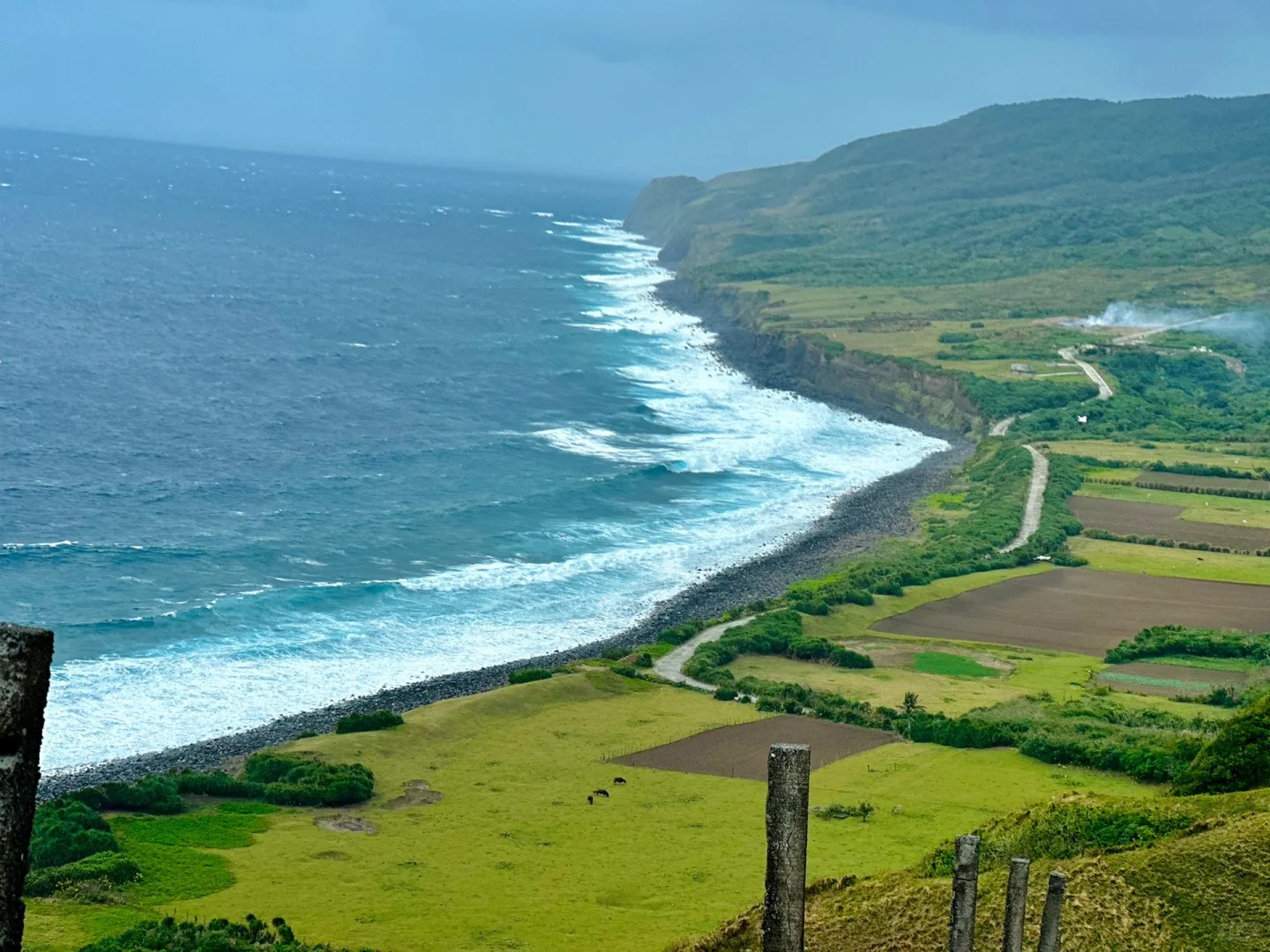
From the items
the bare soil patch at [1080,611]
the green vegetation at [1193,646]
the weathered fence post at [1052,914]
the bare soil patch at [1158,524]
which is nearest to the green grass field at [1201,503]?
the bare soil patch at [1158,524]

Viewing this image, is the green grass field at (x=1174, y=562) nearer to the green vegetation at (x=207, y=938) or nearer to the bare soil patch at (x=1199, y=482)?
the bare soil patch at (x=1199, y=482)

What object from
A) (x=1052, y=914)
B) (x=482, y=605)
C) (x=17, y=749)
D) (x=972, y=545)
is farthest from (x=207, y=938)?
(x=972, y=545)

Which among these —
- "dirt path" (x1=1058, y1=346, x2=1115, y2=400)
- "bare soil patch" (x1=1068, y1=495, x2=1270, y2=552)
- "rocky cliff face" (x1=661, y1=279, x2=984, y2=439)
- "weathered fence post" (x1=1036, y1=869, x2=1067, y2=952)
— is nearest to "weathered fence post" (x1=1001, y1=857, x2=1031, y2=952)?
"weathered fence post" (x1=1036, y1=869, x2=1067, y2=952)

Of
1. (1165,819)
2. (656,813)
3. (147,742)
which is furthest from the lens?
(147,742)

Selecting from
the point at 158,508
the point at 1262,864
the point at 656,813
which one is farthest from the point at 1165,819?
the point at 158,508

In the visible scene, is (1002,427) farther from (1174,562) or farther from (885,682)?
(885,682)

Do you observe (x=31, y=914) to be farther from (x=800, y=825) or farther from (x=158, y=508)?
(x=158, y=508)
